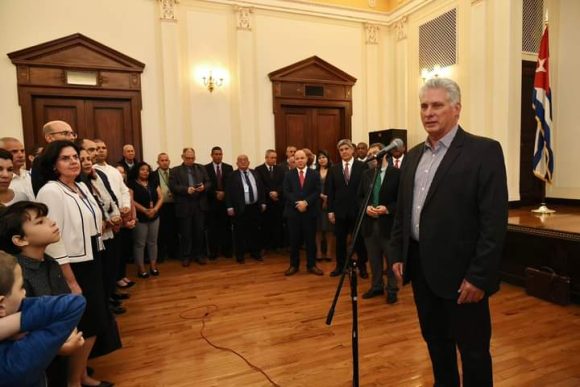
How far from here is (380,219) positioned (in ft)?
11.8

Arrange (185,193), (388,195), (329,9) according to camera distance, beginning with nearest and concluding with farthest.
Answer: (388,195)
(185,193)
(329,9)

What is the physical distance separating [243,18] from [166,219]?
3.64 metres

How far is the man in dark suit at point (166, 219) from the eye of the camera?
542 cm

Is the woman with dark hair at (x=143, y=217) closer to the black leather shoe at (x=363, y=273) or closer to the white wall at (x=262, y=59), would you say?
the white wall at (x=262, y=59)

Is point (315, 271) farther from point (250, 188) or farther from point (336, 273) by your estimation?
point (250, 188)

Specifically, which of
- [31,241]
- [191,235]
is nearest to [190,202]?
[191,235]

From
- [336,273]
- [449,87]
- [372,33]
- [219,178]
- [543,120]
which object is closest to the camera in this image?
[449,87]

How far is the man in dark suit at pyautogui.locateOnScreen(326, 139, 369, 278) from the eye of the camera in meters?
4.38

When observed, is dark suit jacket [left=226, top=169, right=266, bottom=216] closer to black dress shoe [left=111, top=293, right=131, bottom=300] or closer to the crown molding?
black dress shoe [left=111, top=293, right=131, bottom=300]

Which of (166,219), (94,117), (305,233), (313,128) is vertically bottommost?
(305,233)

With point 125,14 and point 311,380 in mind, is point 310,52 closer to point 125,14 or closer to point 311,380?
point 125,14

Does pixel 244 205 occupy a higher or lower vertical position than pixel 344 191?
lower

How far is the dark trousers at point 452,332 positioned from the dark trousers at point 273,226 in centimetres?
414

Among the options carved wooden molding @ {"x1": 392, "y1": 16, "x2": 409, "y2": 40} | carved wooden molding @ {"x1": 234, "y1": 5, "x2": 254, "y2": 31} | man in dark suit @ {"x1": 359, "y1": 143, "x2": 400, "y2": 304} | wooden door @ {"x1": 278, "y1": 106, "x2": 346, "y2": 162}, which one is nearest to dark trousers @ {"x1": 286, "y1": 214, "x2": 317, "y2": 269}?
man in dark suit @ {"x1": 359, "y1": 143, "x2": 400, "y2": 304}
